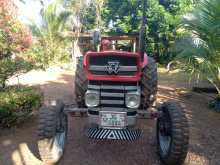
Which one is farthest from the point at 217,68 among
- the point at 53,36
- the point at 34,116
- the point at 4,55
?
the point at 53,36

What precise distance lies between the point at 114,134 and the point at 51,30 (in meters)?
14.6

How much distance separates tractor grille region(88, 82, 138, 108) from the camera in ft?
16.6

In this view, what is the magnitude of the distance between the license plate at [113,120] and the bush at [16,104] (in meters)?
2.11

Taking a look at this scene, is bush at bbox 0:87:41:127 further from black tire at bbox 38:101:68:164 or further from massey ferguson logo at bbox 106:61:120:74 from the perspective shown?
massey ferguson logo at bbox 106:61:120:74

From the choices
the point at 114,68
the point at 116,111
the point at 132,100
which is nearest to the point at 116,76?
the point at 114,68

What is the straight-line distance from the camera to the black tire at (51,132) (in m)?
4.75

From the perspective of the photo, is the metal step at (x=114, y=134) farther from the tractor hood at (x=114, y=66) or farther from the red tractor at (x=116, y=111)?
the tractor hood at (x=114, y=66)

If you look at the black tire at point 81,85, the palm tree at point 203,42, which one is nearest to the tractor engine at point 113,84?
the black tire at point 81,85

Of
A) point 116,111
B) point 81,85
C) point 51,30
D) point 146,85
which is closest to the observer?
point 116,111

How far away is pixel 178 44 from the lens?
927 centimetres

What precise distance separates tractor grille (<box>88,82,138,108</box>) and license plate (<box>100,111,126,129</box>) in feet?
0.82

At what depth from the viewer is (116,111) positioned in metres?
4.88

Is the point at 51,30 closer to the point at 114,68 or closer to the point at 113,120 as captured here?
the point at 114,68

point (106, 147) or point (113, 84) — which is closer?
point (113, 84)
